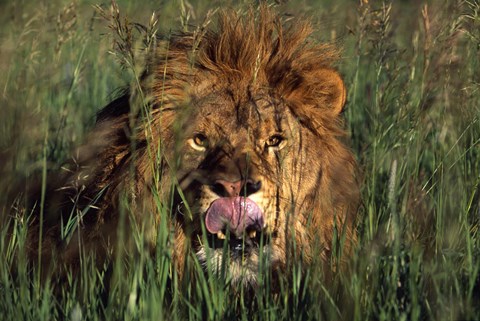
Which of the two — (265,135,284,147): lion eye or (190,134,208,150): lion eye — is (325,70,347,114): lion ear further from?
(190,134,208,150): lion eye

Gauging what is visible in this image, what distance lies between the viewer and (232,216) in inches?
141

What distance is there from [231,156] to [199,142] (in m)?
0.22

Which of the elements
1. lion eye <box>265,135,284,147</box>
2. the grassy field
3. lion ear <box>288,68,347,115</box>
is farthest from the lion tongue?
lion ear <box>288,68,347,115</box>

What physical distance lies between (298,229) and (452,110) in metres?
0.86

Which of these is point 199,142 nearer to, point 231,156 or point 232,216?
point 231,156

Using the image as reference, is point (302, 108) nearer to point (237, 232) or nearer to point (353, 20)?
point (237, 232)

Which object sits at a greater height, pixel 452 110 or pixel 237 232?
pixel 452 110

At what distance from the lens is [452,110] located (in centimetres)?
416

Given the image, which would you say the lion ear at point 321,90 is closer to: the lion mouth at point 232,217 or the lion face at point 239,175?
the lion face at point 239,175

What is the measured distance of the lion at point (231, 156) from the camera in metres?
3.70

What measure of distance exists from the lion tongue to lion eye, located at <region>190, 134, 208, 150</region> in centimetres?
49

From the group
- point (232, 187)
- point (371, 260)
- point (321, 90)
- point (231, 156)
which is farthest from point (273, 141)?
point (371, 260)

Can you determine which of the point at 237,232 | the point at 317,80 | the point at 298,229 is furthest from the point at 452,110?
the point at 237,232

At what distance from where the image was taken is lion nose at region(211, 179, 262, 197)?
3604 millimetres
